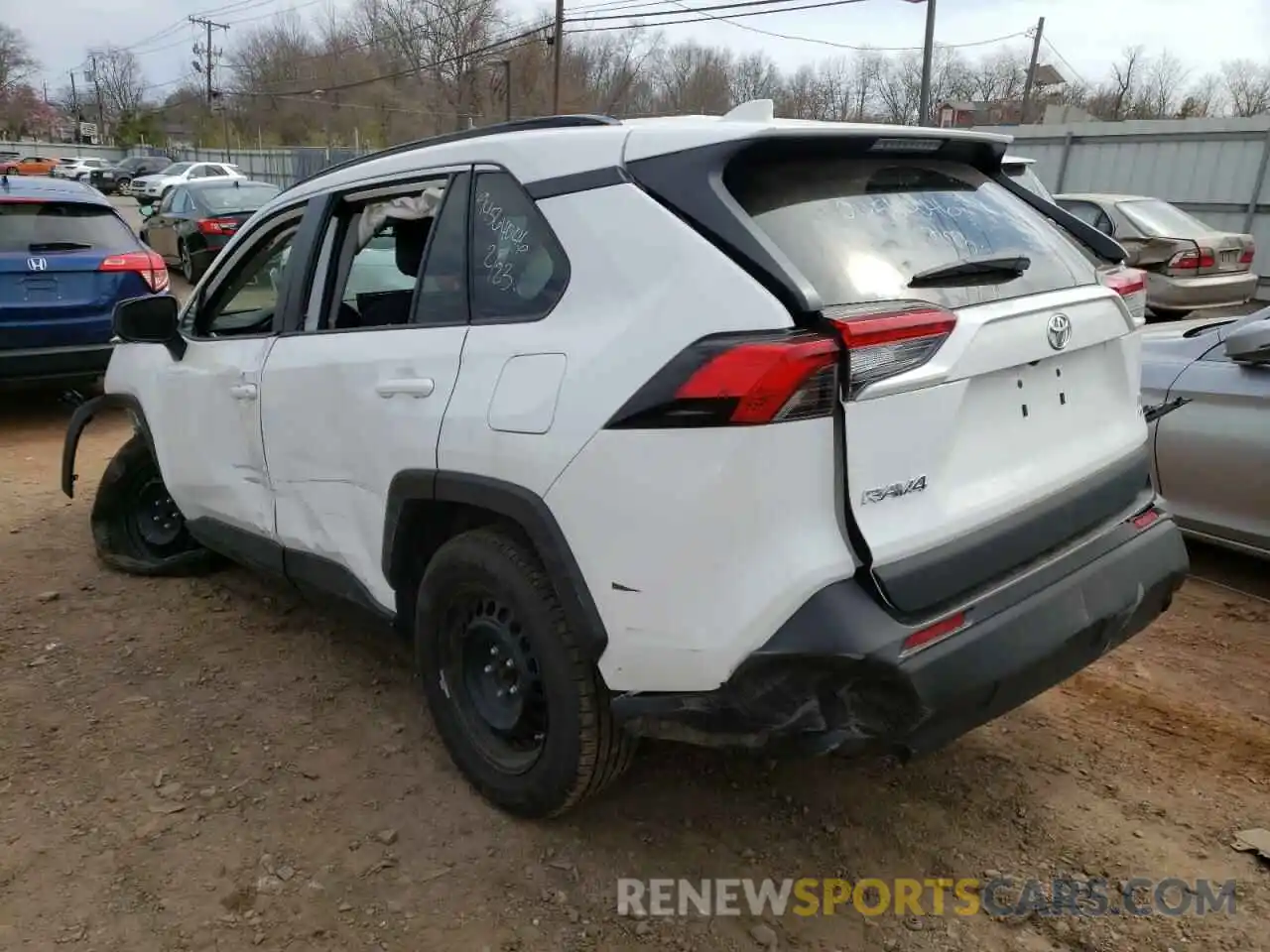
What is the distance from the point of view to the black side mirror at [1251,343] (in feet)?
12.9

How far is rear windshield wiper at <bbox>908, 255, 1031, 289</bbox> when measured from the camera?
7.47 feet

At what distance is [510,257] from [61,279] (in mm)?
5936

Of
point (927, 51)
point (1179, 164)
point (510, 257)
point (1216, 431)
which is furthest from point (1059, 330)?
point (927, 51)

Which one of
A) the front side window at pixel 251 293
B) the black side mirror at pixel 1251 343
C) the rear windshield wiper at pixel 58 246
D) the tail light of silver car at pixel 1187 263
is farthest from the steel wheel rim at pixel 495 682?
the tail light of silver car at pixel 1187 263

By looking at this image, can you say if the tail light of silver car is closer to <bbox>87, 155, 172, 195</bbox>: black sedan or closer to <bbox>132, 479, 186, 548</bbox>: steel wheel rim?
<bbox>132, 479, 186, 548</bbox>: steel wheel rim

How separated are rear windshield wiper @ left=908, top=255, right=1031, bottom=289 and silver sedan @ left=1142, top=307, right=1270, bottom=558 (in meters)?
2.10

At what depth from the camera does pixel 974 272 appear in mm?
2365

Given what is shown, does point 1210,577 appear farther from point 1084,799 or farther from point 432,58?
point 432,58

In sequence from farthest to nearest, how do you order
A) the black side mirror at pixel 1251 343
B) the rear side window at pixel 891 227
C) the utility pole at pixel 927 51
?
the utility pole at pixel 927 51, the black side mirror at pixel 1251 343, the rear side window at pixel 891 227

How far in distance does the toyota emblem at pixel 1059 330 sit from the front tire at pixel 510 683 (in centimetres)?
139

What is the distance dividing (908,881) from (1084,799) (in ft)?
2.27

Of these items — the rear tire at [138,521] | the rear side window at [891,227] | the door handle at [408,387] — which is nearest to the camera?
the rear side window at [891,227]

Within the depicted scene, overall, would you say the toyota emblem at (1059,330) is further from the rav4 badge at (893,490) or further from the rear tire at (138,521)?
the rear tire at (138,521)

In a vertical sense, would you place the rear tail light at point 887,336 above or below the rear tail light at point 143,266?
above
